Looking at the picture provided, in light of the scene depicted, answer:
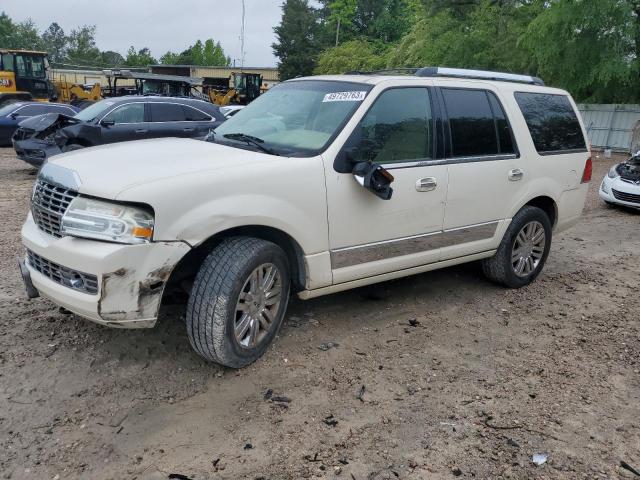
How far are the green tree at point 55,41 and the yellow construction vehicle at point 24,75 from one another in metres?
96.1

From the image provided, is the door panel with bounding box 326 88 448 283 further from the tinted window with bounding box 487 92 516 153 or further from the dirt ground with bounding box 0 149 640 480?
the tinted window with bounding box 487 92 516 153

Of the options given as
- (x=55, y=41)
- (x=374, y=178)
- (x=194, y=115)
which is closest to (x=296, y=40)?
(x=194, y=115)

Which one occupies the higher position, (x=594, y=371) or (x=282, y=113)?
(x=282, y=113)

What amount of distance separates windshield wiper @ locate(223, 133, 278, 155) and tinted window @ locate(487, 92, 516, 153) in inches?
87.0

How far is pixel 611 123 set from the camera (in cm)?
2114

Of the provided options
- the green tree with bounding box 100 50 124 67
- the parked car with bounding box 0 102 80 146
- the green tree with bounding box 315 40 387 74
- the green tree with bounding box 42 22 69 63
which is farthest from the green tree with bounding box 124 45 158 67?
the parked car with bounding box 0 102 80 146

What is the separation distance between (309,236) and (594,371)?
2228 mm

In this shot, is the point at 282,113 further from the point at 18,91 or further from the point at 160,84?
the point at 18,91

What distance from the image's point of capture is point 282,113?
4426 mm

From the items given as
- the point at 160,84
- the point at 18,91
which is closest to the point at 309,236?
the point at 160,84

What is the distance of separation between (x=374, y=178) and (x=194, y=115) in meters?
8.85

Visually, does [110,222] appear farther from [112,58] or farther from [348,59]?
[112,58]

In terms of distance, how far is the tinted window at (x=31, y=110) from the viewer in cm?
1531

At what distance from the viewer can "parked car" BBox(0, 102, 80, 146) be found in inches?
604
